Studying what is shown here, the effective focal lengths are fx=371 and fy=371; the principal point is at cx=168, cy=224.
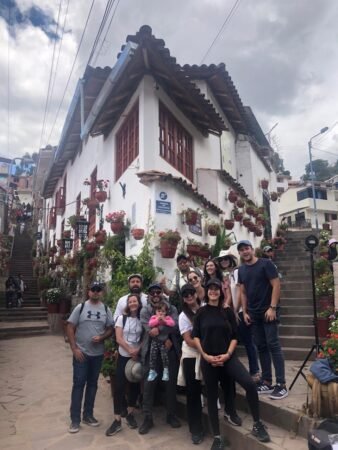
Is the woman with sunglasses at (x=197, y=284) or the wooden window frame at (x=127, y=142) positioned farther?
the wooden window frame at (x=127, y=142)

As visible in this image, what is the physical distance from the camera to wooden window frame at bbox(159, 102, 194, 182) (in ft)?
29.2

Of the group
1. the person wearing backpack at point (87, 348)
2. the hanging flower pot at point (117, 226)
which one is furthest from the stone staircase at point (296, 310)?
the hanging flower pot at point (117, 226)

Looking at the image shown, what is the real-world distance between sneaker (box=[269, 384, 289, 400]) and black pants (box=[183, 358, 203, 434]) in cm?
87

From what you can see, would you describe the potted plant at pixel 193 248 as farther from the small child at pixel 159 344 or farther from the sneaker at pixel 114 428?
the sneaker at pixel 114 428

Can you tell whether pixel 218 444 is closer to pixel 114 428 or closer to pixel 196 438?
pixel 196 438

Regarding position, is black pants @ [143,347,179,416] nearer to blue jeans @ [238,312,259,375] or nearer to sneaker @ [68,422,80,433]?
sneaker @ [68,422,80,433]

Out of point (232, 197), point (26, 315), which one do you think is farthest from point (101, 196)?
point (26, 315)

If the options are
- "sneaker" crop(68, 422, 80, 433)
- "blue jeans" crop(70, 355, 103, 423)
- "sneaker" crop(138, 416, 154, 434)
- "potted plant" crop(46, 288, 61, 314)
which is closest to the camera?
"sneaker" crop(138, 416, 154, 434)

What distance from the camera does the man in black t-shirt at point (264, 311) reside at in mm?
4348

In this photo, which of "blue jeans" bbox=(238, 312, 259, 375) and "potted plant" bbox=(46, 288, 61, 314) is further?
"potted plant" bbox=(46, 288, 61, 314)

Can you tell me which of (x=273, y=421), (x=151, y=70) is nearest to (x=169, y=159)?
(x=151, y=70)

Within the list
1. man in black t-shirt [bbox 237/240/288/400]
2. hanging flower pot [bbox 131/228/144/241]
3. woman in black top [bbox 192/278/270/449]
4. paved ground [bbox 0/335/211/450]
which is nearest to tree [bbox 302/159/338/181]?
hanging flower pot [bbox 131/228/144/241]

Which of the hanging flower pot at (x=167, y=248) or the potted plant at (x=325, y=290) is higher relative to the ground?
the hanging flower pot at (x=167, y=248)

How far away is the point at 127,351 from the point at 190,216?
355 centimetres
